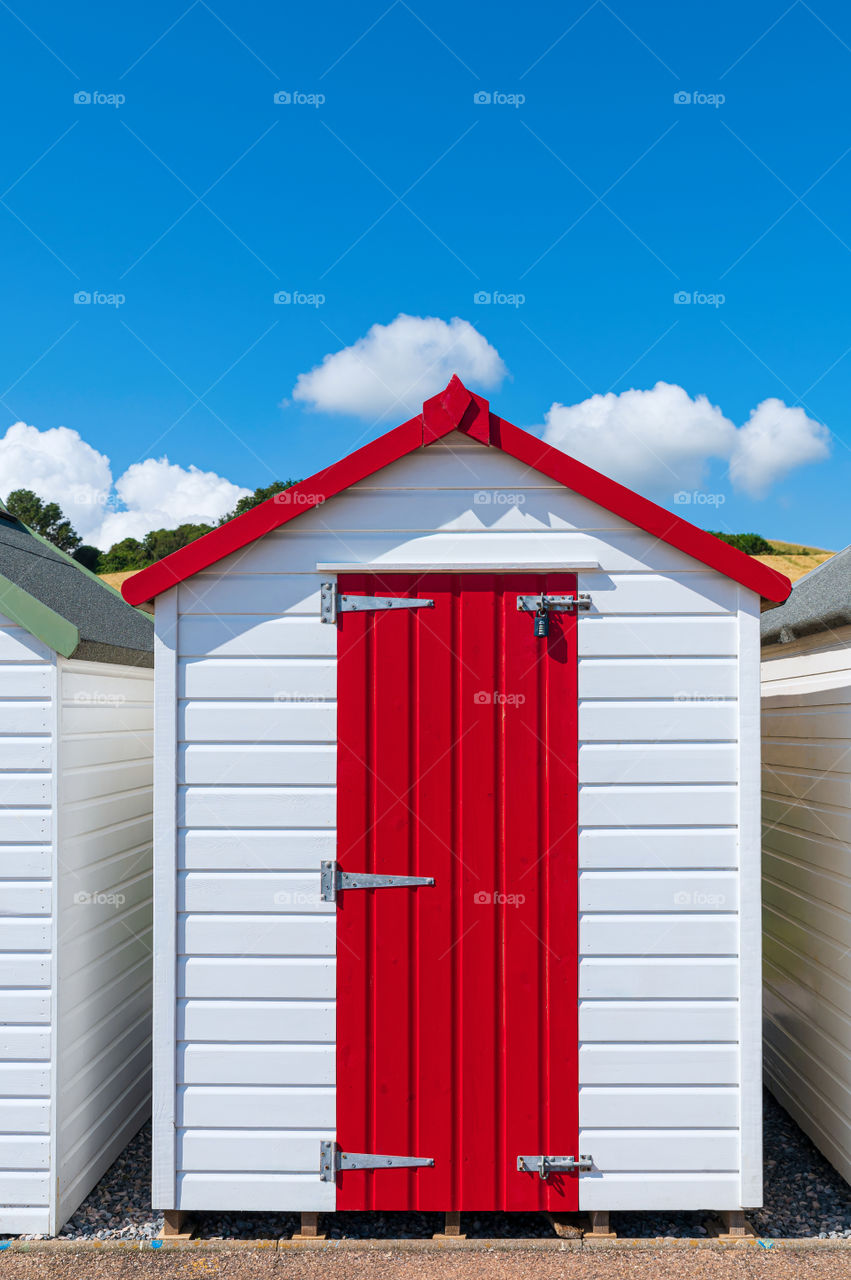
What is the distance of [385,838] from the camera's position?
382 cm

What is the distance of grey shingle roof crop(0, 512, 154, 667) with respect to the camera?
13.2ft

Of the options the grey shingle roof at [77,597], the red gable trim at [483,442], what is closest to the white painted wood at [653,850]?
the red gable trim at [483,442]

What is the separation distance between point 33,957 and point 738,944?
10.9 ft

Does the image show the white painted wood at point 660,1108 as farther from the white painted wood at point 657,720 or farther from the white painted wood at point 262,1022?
the white painted wood at point 657,720

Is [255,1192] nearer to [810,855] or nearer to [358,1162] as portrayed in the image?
[358,1162]

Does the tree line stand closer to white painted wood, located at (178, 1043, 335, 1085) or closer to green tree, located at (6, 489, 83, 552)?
green tree, located at (6, 489, 83, 552)

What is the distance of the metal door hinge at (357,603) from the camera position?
12.7 feet

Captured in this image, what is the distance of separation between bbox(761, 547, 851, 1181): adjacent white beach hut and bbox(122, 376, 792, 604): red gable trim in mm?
1037

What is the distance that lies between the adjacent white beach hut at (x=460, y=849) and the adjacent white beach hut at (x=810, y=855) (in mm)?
920

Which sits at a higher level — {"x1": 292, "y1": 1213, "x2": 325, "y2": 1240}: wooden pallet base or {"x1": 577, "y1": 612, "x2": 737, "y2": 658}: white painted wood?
{"x1": 577, "y1": 612, "x2": 737, "y2": 658}: white painted wood

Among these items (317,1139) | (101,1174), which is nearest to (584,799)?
(317,1139)

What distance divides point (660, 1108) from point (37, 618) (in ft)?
12.2

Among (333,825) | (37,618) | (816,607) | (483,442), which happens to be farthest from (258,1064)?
(816,607)

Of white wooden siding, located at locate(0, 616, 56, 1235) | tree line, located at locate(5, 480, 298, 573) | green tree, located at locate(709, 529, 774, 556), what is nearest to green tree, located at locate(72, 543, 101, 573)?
tree line, located at locate(5, 480, 298, 573)
